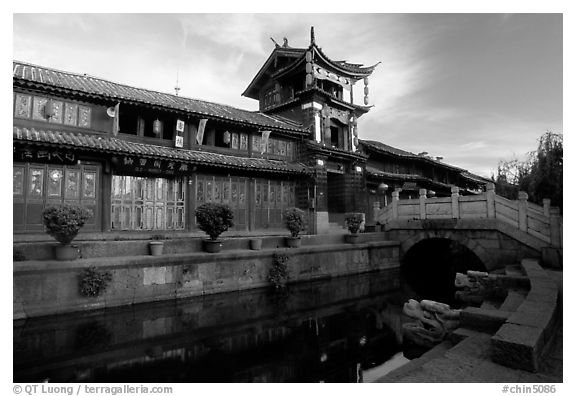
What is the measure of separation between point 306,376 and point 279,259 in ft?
19.3

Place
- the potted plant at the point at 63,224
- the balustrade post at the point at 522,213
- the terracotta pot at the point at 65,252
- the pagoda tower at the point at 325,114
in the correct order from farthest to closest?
1. the pagoda tower at the point at 325,114
2. the balustrade post at the point at 522,213
3. the terracotta pot at the point at 65,252
4. the potted plant at the point at 63,224

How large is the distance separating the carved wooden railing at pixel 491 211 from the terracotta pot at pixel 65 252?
527 inches

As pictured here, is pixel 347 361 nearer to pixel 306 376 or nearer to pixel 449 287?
pixel 306 376

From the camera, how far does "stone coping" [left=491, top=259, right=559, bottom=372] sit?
382cm

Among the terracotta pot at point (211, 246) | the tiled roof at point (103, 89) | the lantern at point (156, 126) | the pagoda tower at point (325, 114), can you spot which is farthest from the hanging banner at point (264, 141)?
the terracotta pot at point (211, 246)

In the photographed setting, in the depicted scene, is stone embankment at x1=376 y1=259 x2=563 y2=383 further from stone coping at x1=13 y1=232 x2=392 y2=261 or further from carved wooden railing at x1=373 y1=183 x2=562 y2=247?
stone coping at x1=13 y1=232 x2=392 y2=261

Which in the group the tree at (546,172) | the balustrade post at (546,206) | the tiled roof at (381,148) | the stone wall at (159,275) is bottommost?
the stone wall at (159,275)

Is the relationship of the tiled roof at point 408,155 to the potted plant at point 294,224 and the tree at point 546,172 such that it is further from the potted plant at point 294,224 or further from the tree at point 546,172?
the potted plant at point 294,224

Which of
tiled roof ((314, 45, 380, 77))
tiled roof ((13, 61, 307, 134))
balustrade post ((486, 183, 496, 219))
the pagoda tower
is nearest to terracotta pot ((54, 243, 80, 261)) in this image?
tiled roof ((13, 61, 307, 134))

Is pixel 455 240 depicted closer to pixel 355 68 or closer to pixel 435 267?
pixel 435 267

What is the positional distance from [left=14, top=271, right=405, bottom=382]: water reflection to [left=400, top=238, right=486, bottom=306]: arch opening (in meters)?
2.63

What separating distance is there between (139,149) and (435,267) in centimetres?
1528

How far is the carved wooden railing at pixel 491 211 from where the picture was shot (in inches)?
433

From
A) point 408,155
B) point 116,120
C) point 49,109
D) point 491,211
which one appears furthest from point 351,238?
point 408,155
